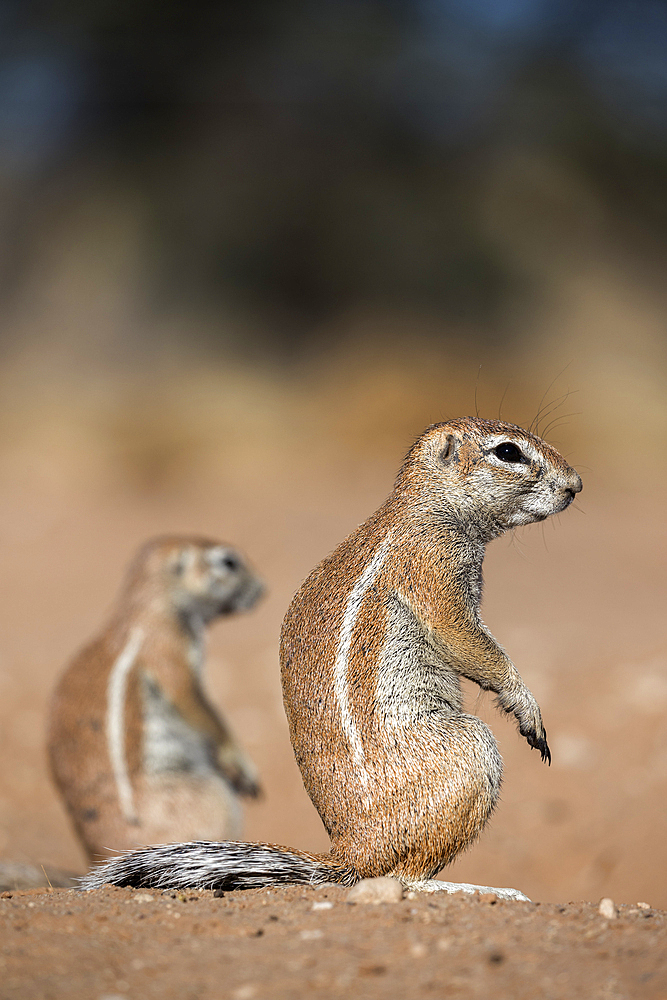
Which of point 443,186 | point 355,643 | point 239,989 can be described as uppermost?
point 443,186

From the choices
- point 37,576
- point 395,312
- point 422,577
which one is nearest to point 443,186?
point 395,312

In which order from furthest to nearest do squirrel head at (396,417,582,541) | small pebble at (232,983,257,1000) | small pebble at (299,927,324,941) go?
squirrel head at (396,417,582,541) → small pebble at (299,927,324,941) → small pebble at (232,983,257,1000)

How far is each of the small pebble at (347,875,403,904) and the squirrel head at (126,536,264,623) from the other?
3.88m

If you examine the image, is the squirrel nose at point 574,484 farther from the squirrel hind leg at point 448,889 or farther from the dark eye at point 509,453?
the squirrel hind leg at point 448,889

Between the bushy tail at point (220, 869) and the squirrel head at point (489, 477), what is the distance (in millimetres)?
1416

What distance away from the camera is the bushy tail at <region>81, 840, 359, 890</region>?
10.6ft

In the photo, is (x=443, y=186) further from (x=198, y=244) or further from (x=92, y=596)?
(x=92, y=596)

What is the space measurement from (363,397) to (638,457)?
644 cm

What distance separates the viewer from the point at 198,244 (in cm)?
2439

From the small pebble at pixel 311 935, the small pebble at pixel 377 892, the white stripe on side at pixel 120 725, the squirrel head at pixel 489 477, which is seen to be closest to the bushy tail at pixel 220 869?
the small pebble at pixel 377 892

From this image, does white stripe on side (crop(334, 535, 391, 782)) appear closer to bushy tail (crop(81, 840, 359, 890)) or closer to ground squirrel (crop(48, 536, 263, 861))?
bushy tail (crop(81, 840, 359, 890))

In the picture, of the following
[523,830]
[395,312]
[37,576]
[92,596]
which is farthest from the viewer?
[395,312]

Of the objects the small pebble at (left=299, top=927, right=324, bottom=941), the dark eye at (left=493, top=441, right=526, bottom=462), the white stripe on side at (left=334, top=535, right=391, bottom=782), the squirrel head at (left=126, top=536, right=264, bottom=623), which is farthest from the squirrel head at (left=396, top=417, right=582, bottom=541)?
the squirrel head at (left=126, top=536, right=264, bottom=623)

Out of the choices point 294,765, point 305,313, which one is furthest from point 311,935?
point 305,313
